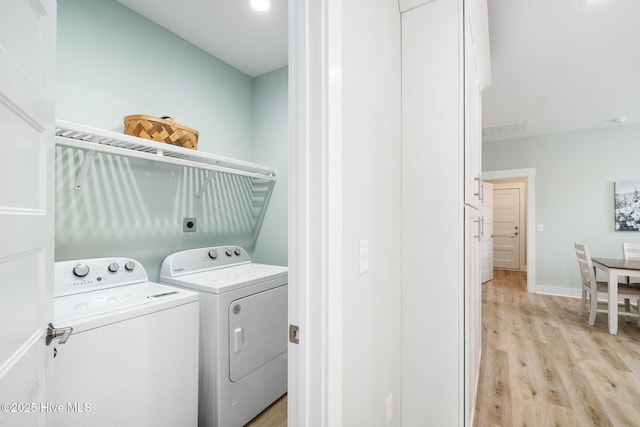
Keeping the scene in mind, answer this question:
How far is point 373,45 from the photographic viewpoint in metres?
1.05

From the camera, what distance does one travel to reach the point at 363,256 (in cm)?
97

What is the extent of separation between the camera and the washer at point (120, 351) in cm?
105

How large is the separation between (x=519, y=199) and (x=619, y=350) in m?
4.51

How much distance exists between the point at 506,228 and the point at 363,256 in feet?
22.7

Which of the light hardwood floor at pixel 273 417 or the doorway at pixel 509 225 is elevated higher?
the doorway at pixel 509 225

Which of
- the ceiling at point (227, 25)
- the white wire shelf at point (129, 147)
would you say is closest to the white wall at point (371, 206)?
the ceiling at point (227, 25)

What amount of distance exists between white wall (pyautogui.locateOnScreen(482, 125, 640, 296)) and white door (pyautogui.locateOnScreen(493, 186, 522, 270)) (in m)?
2.02

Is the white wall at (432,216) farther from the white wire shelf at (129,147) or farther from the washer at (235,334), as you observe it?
the white wire shelf at (129,147)

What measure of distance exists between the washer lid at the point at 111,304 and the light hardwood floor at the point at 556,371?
1.90m

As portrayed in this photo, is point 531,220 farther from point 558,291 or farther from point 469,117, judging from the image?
point 469,117

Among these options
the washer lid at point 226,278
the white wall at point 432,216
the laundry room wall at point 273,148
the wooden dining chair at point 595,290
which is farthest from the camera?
the wooden dining chair at point 595,290

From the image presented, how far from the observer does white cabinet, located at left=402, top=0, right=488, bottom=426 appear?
1201mm

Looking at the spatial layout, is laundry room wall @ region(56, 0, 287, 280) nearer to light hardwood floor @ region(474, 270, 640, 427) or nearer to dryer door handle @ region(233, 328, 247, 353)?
dryer door handle @ region(233, 328, 247, 353)

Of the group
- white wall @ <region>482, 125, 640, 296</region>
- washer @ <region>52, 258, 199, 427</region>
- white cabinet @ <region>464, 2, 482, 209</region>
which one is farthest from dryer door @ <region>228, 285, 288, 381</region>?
white wall @ <region>482, 125, 640, 296</region>
